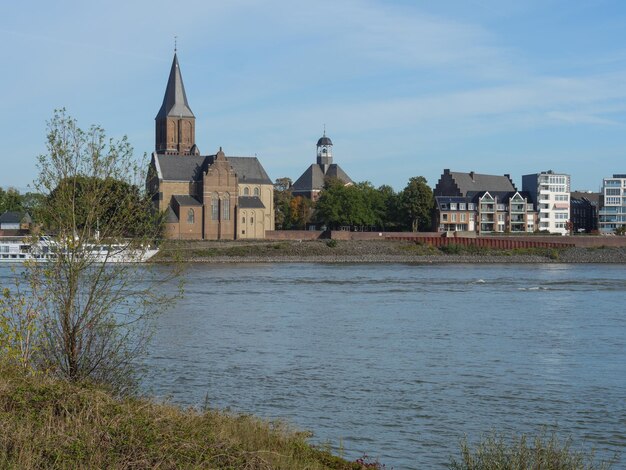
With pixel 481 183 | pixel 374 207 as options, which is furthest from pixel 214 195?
pixel 481 183

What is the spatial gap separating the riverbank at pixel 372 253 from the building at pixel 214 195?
7771mm

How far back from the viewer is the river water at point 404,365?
747 inches

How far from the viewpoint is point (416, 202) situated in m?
132

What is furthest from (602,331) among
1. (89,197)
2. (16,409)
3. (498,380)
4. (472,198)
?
(472,198)

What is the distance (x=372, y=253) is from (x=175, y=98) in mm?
48479

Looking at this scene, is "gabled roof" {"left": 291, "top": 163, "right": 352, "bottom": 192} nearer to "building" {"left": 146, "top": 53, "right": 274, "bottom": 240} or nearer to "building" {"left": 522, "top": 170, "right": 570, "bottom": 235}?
"building" {"left": 522, "top": 170, "right": 570, "bottom": 235}

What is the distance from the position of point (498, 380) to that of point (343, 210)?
353ft

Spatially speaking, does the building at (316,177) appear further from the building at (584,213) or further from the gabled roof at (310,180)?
the building at (584,213)

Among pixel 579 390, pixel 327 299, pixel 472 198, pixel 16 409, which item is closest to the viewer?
pixel 16 409

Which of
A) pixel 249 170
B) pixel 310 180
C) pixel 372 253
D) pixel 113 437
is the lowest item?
pixel 372 253

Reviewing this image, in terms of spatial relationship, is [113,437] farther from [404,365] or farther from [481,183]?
[481,183]

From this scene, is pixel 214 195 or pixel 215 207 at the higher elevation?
pixel 214 195

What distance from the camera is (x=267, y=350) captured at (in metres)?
30.0

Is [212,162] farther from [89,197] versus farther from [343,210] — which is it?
[89,197]
